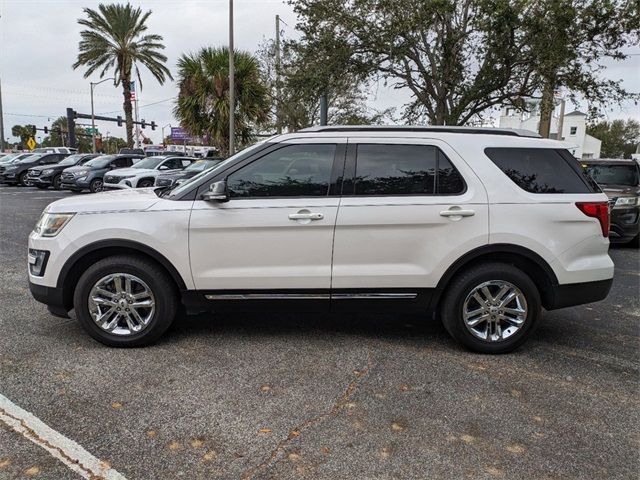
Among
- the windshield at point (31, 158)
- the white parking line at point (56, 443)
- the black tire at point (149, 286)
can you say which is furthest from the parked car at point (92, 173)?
the white parking line at point (56, 443)

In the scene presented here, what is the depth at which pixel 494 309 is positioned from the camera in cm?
418

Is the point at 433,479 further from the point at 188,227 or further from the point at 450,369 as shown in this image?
the point at 188,227

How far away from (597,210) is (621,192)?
6.34 m

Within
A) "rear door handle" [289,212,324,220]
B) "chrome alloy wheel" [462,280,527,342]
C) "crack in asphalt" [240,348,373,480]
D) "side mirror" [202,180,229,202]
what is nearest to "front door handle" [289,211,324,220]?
"rear door handle" [289,212,324,220]

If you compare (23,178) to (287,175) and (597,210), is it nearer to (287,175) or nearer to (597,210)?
(287,175)

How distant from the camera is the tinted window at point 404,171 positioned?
4.14 metres

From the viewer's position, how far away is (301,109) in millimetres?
20078

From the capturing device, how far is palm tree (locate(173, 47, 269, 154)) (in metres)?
22.2

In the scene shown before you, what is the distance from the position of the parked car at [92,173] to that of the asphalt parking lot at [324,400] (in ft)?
48.0

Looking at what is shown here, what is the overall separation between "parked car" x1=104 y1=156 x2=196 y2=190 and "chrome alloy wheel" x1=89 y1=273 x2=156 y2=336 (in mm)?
11541

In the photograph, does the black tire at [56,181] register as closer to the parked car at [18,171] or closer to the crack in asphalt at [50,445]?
the parked car at [18,171]

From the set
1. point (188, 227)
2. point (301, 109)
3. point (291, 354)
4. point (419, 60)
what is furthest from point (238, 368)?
point (301, 109)

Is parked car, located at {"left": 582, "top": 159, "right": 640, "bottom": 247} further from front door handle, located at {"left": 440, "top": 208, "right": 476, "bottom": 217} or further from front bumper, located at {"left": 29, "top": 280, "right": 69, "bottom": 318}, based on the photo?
front bumper, located at {"left": 29, "top": 280, "right": 69, "bottom": 318}

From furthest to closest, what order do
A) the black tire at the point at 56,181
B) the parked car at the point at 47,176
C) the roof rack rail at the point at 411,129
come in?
the black tire at the point at 56,181, the parked car at the point at 47,176, the roof rack rail at the point at 411,129
